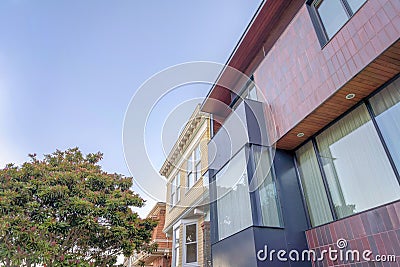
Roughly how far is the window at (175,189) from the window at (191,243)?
6.91ft

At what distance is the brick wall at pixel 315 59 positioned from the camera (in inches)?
130

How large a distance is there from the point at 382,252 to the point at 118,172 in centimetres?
814

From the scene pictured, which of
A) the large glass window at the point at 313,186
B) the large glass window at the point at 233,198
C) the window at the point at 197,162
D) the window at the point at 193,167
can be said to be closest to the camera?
the large glass window at the point at 313,186

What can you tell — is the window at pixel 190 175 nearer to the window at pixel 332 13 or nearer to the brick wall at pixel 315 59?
the brick wall at pixel 315 59

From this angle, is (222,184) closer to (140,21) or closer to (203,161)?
(203,161)

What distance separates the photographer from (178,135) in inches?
456

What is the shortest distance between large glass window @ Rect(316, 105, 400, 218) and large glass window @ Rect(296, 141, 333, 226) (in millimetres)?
214

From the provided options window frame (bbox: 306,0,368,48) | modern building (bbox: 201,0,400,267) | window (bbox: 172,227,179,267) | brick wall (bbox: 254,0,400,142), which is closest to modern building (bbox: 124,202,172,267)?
window (bbox: 172,227,179,267)

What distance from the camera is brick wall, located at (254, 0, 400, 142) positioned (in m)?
3.30

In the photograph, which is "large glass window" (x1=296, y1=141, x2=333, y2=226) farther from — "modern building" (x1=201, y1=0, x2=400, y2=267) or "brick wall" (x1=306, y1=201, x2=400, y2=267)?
"brick wall" (x1=306, y1=201, x2=400, y2=267)

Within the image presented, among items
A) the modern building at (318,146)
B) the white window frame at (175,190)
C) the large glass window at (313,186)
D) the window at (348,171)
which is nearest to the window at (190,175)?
the white window frame at (175,190)

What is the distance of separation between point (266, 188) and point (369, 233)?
1.86 metres

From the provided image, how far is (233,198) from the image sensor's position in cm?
561

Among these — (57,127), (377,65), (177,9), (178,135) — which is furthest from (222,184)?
(57,127)
